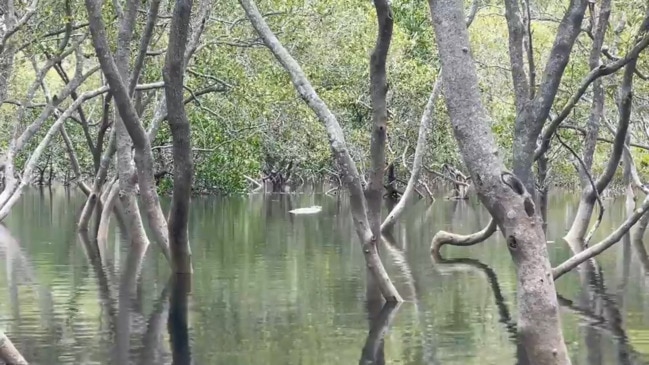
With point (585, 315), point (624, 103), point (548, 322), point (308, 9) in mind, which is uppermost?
point (308, 9)

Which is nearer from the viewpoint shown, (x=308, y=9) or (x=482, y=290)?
(x=482, y=290)

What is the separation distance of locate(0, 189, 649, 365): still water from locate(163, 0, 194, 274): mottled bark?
93 cm

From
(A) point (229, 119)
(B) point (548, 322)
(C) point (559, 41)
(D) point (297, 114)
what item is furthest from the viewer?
(D) point (297, 114)

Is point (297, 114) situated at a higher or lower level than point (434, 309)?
higher

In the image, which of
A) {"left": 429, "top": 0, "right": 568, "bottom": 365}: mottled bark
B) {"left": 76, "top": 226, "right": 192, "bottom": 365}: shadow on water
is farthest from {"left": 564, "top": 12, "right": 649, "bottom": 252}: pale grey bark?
{"left": 76, "top": 226, "right": 192, "bottom": 365}: shadow on water

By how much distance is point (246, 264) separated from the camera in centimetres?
2109

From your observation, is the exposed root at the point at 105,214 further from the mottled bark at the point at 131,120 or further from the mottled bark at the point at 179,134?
the mottled bark at the point at 179,134

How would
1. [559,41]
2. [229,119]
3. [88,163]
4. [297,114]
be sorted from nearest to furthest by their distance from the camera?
[559,41], [229,119], [297,114], [88,163]

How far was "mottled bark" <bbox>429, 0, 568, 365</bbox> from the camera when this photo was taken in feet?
25.4

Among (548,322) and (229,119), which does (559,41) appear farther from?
(229,119)

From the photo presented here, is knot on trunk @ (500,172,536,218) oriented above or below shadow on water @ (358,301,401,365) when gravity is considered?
above

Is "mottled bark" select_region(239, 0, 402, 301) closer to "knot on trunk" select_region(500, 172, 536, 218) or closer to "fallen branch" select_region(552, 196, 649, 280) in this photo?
"fallen branch" select_region(552, 196, 649, 280)

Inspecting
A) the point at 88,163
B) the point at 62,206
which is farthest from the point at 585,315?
the point at 88,163

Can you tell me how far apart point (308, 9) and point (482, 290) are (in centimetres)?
931
